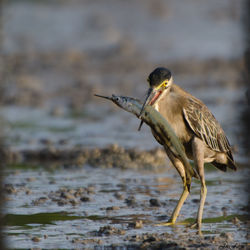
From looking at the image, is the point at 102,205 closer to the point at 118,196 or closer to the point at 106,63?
the point at 118,196

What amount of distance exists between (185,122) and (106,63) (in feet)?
43.2

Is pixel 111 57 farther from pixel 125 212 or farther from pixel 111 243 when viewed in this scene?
pixel 111 243

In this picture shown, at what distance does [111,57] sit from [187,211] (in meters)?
13.0

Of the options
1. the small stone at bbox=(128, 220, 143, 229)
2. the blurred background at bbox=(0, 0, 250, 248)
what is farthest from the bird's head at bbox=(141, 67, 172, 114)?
the blurred background at bbox=(0, 0, 250, 248)

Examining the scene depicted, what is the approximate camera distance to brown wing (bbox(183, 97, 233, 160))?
761cm

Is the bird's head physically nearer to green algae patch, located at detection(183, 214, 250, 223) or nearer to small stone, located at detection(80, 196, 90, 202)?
green algae patch, located at detection(183, 214, 250, 223)

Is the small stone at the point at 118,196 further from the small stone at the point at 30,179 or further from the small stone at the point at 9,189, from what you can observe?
the small stone at the point at 30,179

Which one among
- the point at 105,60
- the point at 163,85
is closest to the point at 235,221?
the point at 163,85

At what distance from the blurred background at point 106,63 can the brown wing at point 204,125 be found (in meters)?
3.56

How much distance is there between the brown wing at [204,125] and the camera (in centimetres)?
761

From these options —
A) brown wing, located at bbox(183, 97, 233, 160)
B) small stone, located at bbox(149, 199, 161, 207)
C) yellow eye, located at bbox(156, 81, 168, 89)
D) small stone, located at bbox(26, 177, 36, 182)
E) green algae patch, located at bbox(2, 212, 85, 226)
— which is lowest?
green algae patch, located at bbox(2, 212, 85, 226)

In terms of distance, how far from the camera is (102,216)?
796 cm

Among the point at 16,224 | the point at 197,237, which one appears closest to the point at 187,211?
the point at 197,237

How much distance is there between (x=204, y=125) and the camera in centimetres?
773
